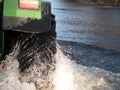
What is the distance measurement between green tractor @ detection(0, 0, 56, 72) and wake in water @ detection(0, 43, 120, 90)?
87 millimetres

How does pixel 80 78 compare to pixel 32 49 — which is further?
pixel 80 78

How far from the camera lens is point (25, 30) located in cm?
473

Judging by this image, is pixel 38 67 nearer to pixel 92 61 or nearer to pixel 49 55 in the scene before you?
pixel 49 55

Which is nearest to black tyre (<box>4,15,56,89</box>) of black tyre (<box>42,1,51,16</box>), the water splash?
black tyre (<box>42,1,51,16</box>)

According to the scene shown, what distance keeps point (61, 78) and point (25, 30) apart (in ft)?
4.30

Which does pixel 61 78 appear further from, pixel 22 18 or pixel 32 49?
pixel 22 18

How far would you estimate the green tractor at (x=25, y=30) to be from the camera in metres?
Answer: 4.77

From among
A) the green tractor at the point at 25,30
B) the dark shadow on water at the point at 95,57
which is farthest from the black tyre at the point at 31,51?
the dark shadow on water at the point at 95,57

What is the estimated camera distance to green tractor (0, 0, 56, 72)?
477cm

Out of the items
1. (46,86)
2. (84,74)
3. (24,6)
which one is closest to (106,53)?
(84,74)

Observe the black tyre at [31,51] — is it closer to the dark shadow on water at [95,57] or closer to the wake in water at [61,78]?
the wake in water at [61,78]

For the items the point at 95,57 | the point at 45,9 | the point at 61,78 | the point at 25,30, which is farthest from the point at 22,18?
the point at 95,57

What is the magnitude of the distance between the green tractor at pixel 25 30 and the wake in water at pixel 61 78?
0.29 feet

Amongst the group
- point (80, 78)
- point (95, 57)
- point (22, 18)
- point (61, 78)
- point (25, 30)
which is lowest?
point (95, 57)
